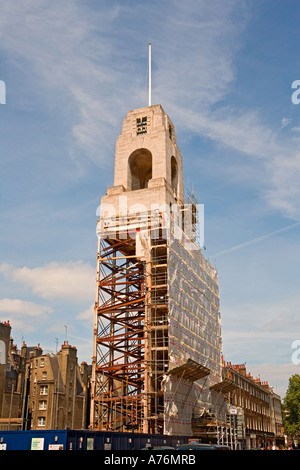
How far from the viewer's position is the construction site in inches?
1790

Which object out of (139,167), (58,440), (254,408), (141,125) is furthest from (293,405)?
(58,440)

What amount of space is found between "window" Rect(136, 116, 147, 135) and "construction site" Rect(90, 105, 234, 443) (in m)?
0.13

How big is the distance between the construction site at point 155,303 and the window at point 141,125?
0.44ft

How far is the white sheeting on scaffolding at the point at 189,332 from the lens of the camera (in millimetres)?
44906

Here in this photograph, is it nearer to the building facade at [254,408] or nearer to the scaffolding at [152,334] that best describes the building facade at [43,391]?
the scaffolding at [152,334]

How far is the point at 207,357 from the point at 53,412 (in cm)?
1954

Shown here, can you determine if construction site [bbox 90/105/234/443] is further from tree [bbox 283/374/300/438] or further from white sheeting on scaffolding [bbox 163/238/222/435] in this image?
tree [bbox 283/374/300/438]

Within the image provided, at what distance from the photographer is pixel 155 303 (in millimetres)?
47531

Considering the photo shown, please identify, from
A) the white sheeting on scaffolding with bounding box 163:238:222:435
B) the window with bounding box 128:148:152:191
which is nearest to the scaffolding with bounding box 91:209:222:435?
the white sheeting on scaffolding with bounding box 163:238:222:435

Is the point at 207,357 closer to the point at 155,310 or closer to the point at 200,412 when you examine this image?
the point at 200,412

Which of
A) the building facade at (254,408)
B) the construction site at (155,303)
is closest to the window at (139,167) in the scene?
the construction site at (155,303)

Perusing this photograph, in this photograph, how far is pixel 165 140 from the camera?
56906 millimetres

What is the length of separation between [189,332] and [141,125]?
27.1 meters

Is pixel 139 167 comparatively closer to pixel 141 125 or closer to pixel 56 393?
pixel 141 125
